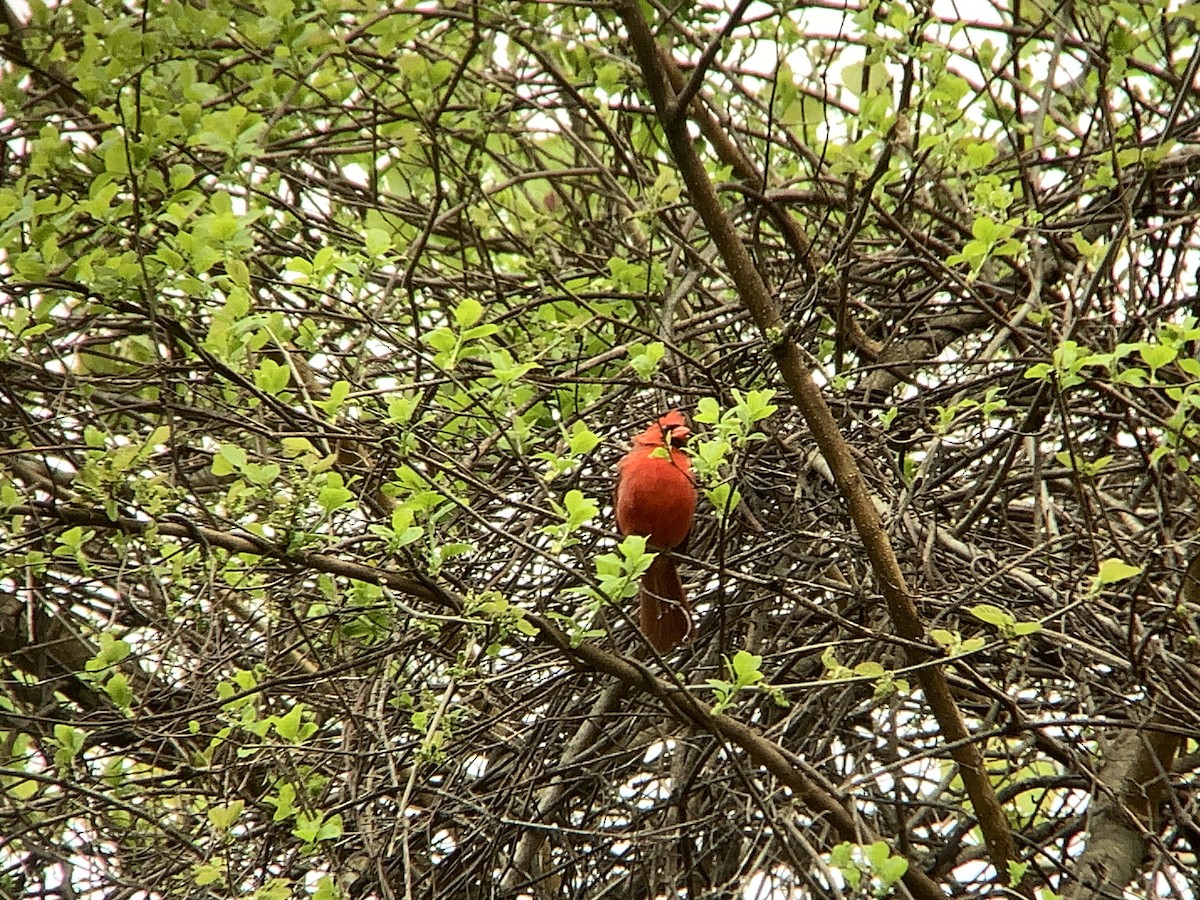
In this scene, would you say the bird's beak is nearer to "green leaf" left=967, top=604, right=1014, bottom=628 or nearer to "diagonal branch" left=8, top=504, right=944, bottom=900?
"diagonal branch" left=8, top=504, right=944, bottom=900

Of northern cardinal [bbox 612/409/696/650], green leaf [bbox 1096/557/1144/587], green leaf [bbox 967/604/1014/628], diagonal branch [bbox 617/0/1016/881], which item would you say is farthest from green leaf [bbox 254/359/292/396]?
green leaf [bbox 1096/557/1144/587]

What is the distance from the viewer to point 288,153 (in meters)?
3.64

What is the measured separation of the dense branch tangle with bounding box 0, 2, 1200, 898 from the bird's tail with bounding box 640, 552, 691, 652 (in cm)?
8

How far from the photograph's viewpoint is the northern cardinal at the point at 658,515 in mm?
3301

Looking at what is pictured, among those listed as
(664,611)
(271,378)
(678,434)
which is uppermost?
(271,378)

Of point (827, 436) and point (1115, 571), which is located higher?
point (827, 436)

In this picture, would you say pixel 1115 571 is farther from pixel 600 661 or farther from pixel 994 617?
pixel 600 661

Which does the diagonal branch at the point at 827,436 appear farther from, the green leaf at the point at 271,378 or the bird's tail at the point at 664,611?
the green leaf at the point at 271,378

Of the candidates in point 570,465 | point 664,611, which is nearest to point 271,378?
point 570,465

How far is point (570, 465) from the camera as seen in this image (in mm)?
2539

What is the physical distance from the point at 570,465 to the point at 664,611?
3.25 ft

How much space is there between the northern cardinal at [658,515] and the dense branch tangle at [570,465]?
3.7 inches

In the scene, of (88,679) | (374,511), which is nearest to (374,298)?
(374,511)

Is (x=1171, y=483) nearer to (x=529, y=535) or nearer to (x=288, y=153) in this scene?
(x=529, y=535)
